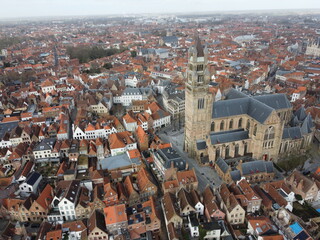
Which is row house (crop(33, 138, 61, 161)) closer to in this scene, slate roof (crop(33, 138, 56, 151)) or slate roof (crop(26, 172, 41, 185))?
slate roof (crop(33, 138, 56, 151))

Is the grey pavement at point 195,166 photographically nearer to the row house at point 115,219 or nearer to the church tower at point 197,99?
the church tower at point 197,99

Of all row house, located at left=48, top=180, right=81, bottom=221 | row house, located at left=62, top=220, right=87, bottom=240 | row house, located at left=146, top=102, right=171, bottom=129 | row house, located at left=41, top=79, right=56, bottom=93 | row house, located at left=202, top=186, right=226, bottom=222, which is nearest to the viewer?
row house, located at left=62, top=220, right=87, bottom=240

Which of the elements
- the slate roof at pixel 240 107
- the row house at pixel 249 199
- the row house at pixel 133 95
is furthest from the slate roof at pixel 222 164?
the row house at pixel 133 95

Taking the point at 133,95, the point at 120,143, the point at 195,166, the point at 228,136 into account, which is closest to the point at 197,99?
the point at 228,136

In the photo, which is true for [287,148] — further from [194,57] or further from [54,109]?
[54,109]

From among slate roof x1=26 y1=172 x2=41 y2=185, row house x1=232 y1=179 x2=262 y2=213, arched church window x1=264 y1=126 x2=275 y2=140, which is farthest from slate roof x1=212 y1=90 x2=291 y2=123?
slate roof x1=26 y1=172 x2=41 y2=185

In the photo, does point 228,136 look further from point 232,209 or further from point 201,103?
point 232,209
